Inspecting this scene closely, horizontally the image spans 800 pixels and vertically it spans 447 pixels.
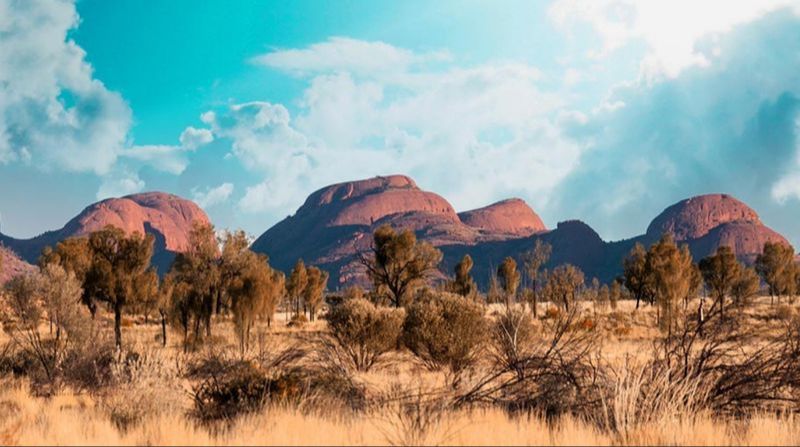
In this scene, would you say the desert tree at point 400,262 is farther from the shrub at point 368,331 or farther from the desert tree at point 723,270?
the desert tree at point 723,270

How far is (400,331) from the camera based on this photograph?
1962cm

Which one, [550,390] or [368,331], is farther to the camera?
[368,331]

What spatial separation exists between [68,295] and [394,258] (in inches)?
861

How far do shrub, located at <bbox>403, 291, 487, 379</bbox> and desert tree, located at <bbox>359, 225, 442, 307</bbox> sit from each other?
65.9 feet

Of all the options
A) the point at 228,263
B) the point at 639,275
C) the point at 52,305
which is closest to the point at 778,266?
the point at 639,275

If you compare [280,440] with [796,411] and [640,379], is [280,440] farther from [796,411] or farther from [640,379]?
[796,411]

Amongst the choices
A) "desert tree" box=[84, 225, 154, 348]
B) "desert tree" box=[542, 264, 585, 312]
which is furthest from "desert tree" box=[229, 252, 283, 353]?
"desert tree" box=[542, 264, 585, 312]

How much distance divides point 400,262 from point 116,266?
16.4 metres

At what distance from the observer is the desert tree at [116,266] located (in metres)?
30.6

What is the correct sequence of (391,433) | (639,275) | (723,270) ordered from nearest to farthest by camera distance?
(391,433)
(723,270)
(639,275)

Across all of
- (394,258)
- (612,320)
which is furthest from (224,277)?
(612,320)

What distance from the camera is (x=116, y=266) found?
102 ft

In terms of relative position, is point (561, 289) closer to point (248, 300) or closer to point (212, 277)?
point (248, 300)

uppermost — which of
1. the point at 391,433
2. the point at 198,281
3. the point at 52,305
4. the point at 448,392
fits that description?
the point at 198,281
